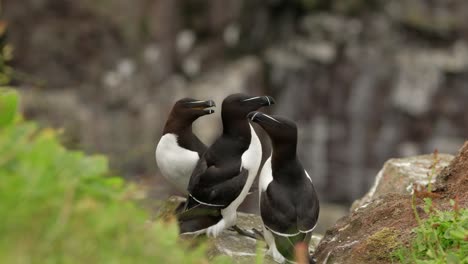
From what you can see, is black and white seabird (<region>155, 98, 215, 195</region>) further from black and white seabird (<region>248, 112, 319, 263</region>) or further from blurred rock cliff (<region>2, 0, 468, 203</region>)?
blurred rock cliff (<region>2, 0, 468, 203</region>)

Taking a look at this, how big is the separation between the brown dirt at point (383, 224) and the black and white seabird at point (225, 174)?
887 millimetres

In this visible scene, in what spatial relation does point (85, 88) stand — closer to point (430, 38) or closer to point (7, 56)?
point (430, 38)

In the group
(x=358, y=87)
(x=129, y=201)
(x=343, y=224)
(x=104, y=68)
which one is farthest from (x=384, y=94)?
(x=129, y=201)

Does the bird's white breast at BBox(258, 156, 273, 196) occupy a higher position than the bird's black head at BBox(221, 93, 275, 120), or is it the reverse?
the bird's black head at BBox(221, 93, 275, 120)

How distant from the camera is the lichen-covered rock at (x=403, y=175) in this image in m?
6.81

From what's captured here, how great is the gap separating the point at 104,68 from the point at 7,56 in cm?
909

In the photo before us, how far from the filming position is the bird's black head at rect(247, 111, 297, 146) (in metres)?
5.69

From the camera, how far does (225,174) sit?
625 centimetres

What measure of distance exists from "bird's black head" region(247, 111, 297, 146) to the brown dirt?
691mm

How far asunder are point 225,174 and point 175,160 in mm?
710

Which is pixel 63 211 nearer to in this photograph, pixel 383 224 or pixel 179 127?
pixel 383 224

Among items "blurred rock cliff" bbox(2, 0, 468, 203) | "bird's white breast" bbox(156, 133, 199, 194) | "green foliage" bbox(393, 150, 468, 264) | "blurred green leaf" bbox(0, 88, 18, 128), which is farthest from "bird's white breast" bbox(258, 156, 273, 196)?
"blurred rock cliff" bbox(2, 0, 468, 203)

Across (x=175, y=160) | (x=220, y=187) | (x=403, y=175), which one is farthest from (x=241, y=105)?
(x=403, y=175)

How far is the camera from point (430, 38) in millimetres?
17000
